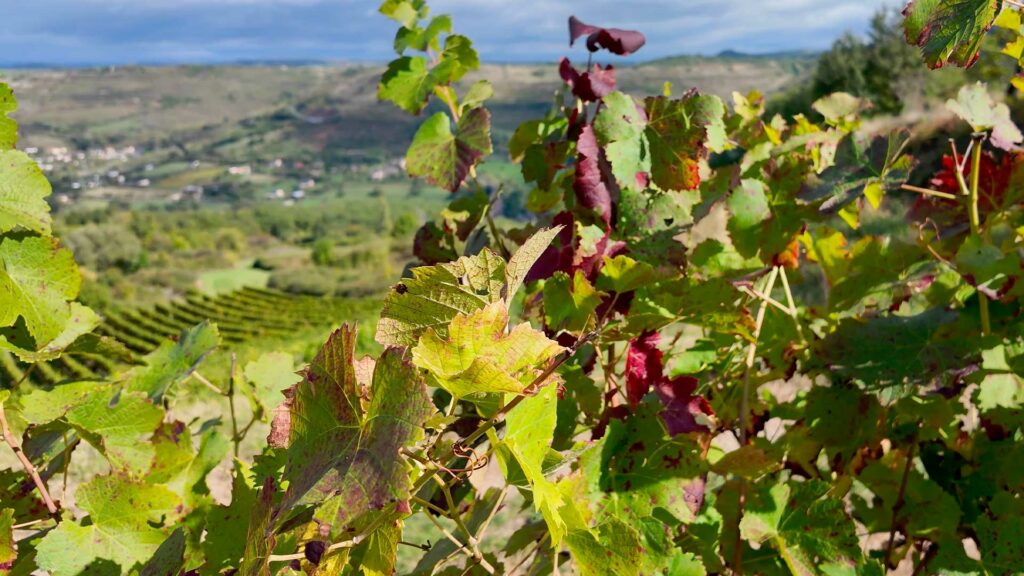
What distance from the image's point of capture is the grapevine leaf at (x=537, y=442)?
0.52 meters

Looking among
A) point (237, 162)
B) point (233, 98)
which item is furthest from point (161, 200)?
point (233, 98)

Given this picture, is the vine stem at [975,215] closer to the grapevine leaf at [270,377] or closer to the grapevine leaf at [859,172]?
the grapevine leaf at [859,172]

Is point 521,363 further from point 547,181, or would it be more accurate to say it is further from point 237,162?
point 237,162

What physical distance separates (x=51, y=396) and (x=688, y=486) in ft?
2.58

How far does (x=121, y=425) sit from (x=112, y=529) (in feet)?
0.46

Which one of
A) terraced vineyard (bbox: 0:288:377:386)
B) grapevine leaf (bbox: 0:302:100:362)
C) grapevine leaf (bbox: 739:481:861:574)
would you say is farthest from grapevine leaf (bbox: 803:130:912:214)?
terraced vineyard (bbox: 0:288:377:386)

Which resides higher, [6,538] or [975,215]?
[975,215]

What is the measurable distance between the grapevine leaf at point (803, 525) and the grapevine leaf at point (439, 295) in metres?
0.52

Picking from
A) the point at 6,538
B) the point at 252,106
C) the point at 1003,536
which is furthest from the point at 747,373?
Result: the point at 252,106

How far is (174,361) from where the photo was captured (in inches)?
46.3

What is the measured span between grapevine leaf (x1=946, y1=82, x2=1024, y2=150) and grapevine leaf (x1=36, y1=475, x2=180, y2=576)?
1.26 metres

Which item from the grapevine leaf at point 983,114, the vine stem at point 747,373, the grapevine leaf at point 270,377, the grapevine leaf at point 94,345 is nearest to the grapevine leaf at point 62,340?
the grapevine leaf at point 94,345

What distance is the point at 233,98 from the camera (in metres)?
128

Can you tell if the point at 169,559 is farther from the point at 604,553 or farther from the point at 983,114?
the point at 983,114
